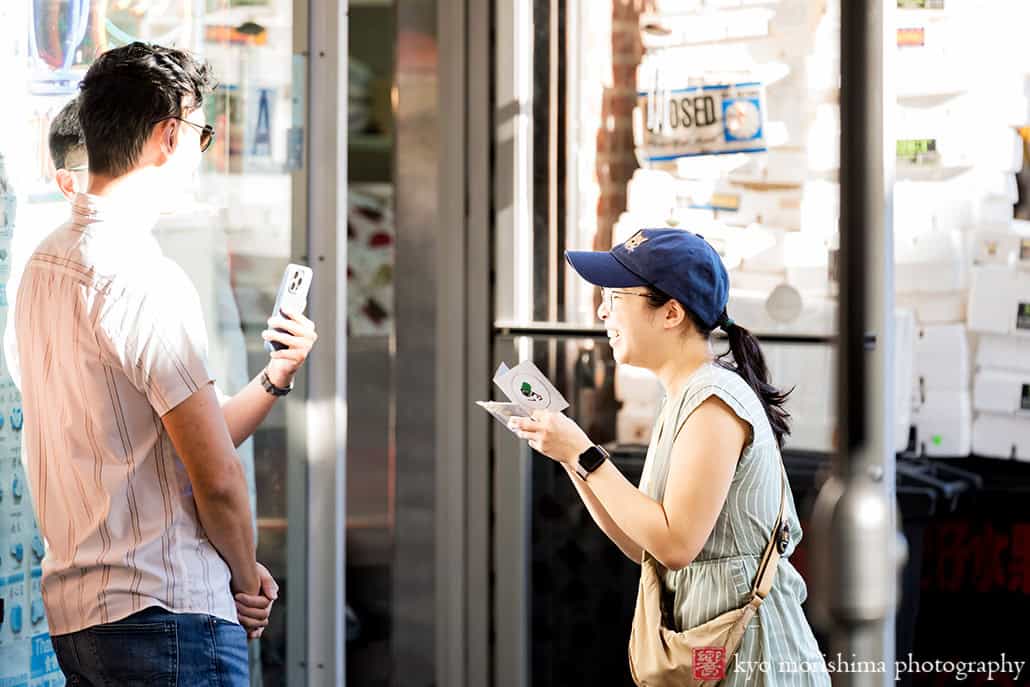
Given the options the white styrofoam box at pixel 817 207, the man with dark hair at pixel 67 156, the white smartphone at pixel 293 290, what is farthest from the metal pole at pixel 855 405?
the white styrofoam box at pixel 817 207

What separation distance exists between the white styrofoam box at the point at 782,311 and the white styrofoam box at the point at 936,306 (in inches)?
8.7

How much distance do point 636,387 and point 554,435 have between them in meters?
1.75

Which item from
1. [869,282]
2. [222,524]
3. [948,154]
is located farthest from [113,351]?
[948,154]

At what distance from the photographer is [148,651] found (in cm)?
242

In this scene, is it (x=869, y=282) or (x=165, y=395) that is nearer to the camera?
(x=869, y=282)

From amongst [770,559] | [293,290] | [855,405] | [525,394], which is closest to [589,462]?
[525,394]

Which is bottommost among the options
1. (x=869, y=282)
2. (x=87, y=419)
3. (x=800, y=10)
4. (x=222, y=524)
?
(x=222, y=524)

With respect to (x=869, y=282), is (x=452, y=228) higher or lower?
higher

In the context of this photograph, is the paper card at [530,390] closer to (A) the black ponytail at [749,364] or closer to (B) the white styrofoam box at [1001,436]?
(A) the black ponytail at [749,364]

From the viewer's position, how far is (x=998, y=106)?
13.3ft

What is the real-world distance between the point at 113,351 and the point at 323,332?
1591 mm

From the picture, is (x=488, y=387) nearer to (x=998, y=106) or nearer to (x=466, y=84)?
(x=466, y=84)

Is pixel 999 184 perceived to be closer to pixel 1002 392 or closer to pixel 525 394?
pixel 1002 392

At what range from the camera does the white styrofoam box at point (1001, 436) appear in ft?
13.4
